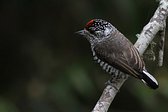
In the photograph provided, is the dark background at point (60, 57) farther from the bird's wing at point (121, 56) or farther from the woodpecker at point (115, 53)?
the bird's wing at point (121, 56)

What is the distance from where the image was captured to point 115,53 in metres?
6.52

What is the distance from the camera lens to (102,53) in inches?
259

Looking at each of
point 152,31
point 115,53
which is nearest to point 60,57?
point 115,53

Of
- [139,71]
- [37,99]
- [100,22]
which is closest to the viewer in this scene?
[139,71]

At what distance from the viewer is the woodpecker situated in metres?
6.28

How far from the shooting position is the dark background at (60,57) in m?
8.34

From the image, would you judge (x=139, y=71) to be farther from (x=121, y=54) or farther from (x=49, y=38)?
(x=49, y=38)

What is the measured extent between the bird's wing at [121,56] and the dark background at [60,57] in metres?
1.61

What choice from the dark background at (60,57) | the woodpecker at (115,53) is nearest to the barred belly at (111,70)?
the woodpecker at (115,53)

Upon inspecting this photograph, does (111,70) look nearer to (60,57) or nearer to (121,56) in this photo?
(121,56)

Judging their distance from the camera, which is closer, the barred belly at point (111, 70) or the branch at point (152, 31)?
the branch at point (152, 31)

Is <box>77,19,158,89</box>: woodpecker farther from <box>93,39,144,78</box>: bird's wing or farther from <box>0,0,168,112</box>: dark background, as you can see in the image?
<box>0,0,168,112</box>: dark background

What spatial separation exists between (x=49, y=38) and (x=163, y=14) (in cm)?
270

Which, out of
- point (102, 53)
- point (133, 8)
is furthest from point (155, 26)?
point (133, 8)
